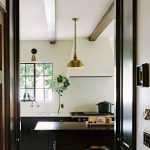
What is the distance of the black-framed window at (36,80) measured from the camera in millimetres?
7262

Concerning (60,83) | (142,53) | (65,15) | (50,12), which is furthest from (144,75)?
(60,83)

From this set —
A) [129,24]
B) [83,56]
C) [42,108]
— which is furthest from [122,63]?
[42,108]

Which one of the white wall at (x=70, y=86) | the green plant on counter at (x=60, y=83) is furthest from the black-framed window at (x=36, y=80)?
the green plant on counter at (x=60, y=83)

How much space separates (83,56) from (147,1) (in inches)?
188

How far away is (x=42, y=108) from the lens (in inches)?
281

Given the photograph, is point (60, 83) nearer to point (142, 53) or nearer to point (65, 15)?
point (65, 15)

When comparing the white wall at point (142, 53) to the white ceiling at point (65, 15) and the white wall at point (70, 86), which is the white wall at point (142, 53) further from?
the white wall at point (70, 86)

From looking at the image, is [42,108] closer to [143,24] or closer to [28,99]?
[28,99]

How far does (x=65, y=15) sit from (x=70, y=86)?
9.05 ft

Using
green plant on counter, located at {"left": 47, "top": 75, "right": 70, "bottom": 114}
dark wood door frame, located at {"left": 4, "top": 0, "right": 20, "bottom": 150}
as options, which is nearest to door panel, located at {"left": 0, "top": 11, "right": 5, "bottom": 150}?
dark wood door frame, located at {"left": 4, "top": 0, "right": 20, "bottom": 150}

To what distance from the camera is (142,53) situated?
2.29 metres

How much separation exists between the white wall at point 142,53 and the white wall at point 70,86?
4796mm

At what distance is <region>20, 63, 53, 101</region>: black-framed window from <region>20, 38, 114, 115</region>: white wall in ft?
0.55

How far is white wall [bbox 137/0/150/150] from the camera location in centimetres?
217
